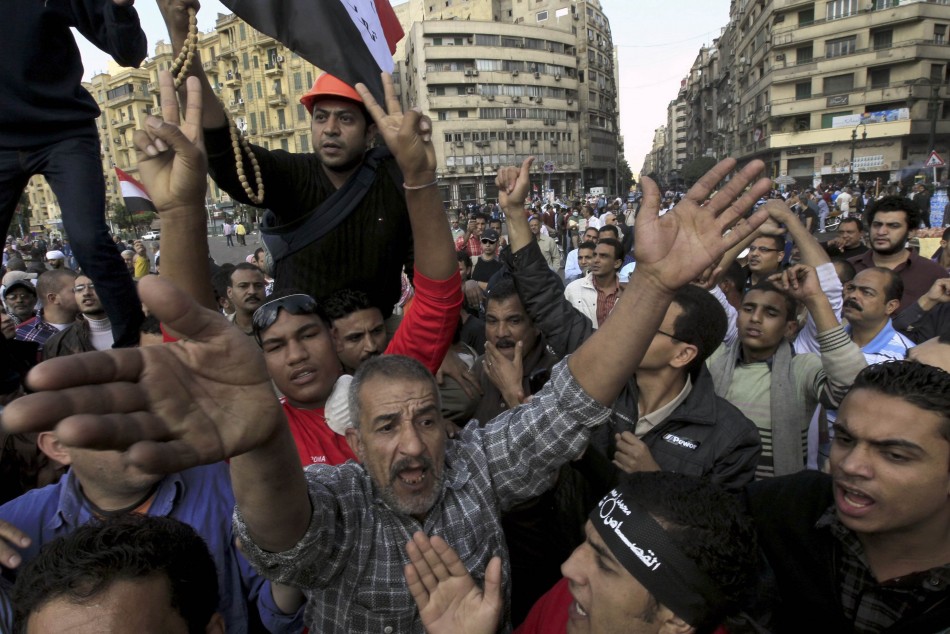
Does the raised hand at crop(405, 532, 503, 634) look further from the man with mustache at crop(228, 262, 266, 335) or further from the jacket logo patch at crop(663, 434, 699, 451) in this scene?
the man with mustache at crop(228, 262, 266, 335)

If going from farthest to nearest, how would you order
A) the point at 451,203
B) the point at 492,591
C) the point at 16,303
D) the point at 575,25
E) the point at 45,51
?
the point at 575,25, the point at 451,203, the point at 16,303, the point at 45,51, the point at 492,591

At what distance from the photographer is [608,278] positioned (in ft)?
20.0

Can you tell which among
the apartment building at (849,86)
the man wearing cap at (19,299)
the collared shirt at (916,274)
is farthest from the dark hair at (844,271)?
the apartment building at (849,86)

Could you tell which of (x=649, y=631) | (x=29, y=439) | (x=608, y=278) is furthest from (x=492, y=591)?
(x=608, y=278)

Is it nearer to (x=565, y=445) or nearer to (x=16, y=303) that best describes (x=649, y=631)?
(x=565, y=445)

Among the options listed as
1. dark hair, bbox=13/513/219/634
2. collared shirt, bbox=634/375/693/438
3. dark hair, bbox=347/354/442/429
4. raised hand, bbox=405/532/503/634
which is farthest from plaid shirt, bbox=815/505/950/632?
Answer: dark hair, bbox=13/513/219/634

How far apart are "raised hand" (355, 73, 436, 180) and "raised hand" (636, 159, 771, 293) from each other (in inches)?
31.3

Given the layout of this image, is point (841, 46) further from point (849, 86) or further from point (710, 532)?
point (710, 532)

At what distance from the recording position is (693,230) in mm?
1803

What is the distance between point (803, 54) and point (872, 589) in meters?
61.4

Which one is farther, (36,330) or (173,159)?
(36,330)

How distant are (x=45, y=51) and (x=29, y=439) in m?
1.69

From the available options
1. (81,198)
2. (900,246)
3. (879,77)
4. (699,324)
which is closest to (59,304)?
(81,198)

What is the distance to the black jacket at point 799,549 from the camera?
1892 millimetres
